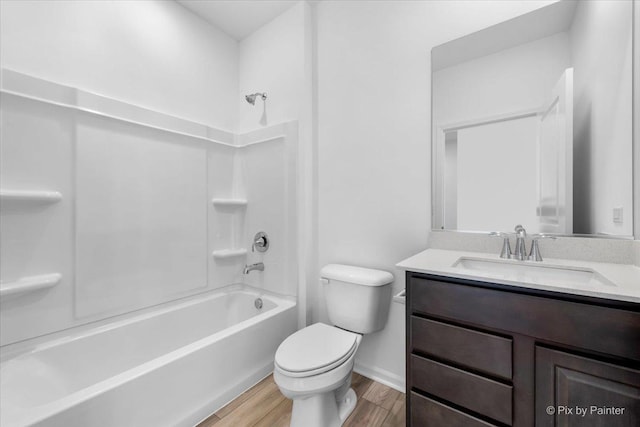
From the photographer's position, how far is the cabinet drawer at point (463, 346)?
2.94 ft

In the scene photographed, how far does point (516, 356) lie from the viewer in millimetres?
871

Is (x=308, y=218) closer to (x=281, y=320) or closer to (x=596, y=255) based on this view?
(x=281, y=320)

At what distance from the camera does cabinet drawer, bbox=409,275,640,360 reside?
0.73 m

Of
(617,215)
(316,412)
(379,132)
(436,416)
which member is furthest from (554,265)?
(316,412)

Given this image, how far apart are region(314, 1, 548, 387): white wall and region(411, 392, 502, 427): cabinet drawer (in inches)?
23.6

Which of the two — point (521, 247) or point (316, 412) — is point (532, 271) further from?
point (316, 412)

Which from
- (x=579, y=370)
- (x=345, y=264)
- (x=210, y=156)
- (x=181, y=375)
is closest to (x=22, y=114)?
(x=210, y=156)

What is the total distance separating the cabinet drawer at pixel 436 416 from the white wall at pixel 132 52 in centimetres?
237

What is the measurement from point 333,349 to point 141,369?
Result: 90cm

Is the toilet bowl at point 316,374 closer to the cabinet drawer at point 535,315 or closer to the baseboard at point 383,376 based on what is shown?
the baseboard at point 383,376

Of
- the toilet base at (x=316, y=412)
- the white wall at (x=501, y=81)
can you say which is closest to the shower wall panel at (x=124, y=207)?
the toilet base at (x=316, y=412)

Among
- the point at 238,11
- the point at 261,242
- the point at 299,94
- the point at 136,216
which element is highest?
the point at 238,11

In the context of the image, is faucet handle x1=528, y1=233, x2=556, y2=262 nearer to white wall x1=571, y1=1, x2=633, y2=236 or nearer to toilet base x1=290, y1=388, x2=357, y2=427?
white wall x1=571, y1=1, x2=633, y2=236

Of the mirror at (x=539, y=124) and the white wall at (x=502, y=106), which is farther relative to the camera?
the white wall at (x=502, y=106)
